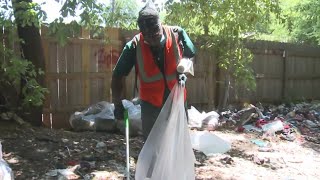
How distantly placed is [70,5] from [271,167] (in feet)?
10.4

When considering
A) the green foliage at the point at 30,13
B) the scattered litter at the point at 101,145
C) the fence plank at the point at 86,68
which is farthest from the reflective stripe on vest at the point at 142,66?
the fence plank at the point at 86,68

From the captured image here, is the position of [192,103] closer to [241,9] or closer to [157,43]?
[241,9]

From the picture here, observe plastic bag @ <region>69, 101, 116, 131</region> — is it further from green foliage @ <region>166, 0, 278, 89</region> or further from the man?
the man

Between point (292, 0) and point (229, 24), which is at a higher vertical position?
point (292, 0)

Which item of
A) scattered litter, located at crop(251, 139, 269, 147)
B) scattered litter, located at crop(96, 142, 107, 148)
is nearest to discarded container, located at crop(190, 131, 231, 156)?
scattered litter, located at crop(251, 139, 269, 147)

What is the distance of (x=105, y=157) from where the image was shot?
5.38m

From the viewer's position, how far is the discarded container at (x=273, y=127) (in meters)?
7.64

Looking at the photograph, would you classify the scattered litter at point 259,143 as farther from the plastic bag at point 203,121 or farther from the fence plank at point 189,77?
the fence plank at point 189,77

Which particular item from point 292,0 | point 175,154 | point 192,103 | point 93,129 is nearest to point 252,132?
point 192,103

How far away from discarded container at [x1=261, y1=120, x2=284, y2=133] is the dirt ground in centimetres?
72

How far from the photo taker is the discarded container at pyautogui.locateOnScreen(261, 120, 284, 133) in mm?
7641

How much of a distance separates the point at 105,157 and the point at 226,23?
419cm

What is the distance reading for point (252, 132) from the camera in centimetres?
778

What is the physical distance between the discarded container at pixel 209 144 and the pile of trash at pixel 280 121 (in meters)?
1.68
